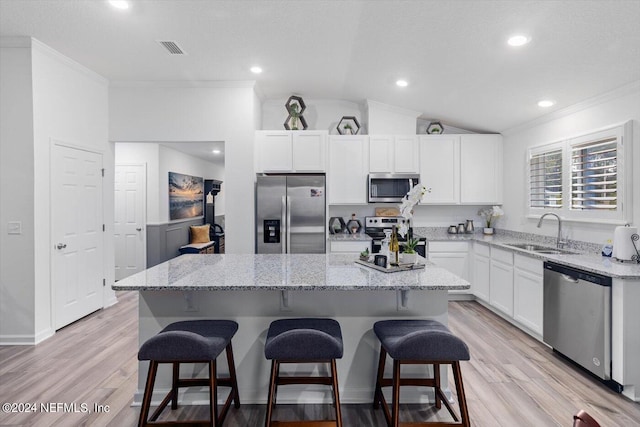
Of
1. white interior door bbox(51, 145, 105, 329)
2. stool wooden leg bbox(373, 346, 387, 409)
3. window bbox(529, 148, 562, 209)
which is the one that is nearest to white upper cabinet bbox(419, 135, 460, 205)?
window bbox(529, 148, 562, 209)

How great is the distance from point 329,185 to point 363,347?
9.07 feet

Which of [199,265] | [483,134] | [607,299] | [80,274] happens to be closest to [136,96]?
[80,274]

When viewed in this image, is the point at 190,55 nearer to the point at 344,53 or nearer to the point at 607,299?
the point at 344,53

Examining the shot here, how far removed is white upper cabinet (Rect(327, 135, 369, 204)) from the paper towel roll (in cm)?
271

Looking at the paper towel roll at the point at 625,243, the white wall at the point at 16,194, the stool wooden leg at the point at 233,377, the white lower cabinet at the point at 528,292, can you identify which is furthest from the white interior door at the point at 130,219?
the paper towel roll at the point at 625,243

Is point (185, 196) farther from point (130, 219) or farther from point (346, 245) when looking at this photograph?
point (346, 245)

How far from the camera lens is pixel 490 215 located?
16.4 feet

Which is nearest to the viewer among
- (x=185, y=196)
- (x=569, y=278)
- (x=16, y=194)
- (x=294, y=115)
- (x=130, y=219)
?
(x=569, y=278)

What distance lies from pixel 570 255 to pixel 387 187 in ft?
7.30

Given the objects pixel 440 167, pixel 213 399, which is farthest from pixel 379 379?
pixel 440 167

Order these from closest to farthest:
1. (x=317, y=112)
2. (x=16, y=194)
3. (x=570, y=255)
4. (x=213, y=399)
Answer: (x=213, y=399) → (x=570, y=255) → (x=16, y=194) → (x=317, y=112)

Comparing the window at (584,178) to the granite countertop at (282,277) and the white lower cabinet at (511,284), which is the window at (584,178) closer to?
the white lower cabinet at (511,284)

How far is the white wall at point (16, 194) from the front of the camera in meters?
3.34

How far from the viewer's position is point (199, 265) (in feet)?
8.50
